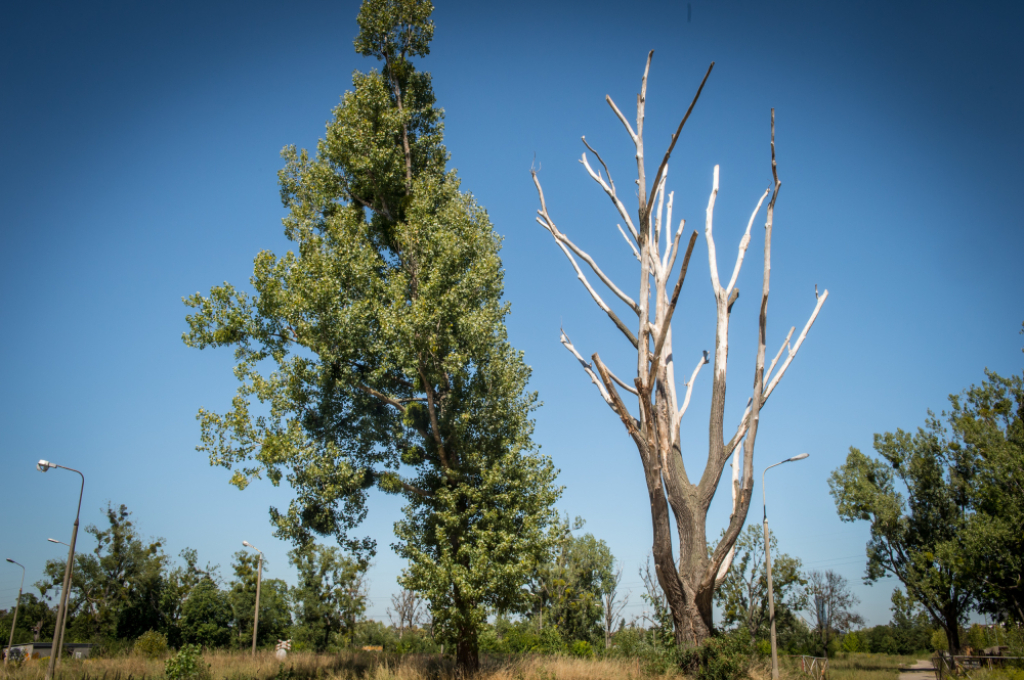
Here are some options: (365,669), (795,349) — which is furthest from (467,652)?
(795,349)

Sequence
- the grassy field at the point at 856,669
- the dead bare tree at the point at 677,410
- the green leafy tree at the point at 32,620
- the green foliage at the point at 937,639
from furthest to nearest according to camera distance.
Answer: the green leafy tree at the point at 32,620 → the green foliage at the point at 937,639 → the grassy field at the point at 856,669 → the dead bare tree at the point at 677,410

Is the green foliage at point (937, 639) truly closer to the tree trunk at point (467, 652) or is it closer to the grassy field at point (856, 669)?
the grassy field at point (856, 669)

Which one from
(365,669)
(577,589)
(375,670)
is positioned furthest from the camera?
(577,589)

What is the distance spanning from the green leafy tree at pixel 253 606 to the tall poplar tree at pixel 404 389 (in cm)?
2378

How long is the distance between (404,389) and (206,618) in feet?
101

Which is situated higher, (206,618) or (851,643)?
(206,618)

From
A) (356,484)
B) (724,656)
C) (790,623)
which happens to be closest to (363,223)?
(356,484)

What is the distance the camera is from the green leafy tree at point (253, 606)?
3553cm

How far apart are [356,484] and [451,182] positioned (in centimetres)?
846

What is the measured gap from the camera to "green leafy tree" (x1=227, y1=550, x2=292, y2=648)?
117 ft

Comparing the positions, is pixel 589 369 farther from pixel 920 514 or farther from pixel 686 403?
pixel 920 514

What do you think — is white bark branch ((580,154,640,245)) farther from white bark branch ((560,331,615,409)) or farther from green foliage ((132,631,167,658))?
green foliage ((132,631,167,658))

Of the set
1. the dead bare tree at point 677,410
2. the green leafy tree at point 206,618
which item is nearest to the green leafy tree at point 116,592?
the green leafy tree at point 206,618

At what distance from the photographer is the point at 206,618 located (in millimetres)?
37250
